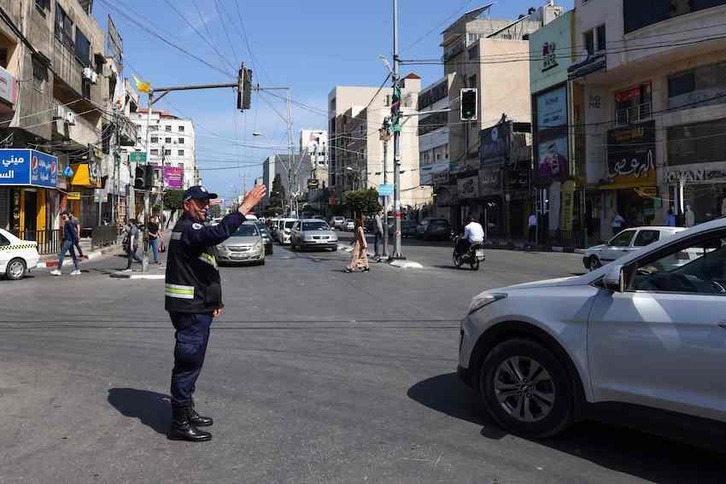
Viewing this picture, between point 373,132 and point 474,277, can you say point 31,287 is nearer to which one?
point 474,277

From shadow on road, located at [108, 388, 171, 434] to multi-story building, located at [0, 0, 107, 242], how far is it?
15.7 metres

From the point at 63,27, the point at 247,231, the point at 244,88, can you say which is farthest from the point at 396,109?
the point at 63,27

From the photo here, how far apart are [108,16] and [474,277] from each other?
34.5 metres

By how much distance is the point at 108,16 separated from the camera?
4081cm

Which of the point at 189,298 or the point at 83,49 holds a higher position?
the point at 83,49

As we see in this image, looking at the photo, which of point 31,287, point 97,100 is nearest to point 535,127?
point 97,100

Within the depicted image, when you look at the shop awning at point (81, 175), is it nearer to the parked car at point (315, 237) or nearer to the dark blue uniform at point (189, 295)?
the parked car at point (315, 237)

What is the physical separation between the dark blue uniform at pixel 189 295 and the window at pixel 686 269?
9.22 ft

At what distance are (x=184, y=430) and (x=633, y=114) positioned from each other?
1277 inches

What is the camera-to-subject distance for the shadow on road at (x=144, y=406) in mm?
4977

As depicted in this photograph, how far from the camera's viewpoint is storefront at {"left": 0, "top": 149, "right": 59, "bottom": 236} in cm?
2297

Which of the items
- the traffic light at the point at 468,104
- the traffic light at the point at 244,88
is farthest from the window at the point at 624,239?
the traffic light at the point at 244,88

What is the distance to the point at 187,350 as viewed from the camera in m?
4.44

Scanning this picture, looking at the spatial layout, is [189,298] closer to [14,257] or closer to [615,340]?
[615,340]
